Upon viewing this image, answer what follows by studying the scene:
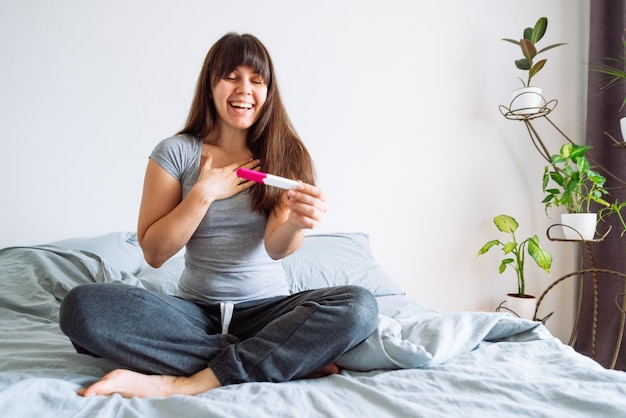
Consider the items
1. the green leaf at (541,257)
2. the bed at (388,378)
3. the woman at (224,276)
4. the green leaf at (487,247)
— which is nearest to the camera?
the bed at (388,378)

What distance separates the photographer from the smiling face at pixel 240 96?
0.99 m

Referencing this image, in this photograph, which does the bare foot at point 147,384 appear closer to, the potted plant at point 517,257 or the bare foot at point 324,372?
the bare foot at point 324,372

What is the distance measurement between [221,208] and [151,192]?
0.15m

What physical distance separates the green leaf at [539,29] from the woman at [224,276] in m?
1.21

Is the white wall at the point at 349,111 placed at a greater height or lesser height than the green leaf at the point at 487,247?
greater

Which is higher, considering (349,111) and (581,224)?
(349,111)

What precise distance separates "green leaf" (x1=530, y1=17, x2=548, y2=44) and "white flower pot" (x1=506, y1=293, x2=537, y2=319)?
101 centimetres

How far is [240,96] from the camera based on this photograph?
995mm

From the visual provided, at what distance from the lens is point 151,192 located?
956 millimetres

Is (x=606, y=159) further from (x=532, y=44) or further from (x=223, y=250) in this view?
→ (x=223, y=250)

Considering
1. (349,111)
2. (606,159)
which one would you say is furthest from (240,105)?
(606,159)

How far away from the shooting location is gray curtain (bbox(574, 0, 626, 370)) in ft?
5.90

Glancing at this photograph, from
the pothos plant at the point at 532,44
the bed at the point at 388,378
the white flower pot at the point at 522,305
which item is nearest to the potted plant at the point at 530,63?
the pothos plant at the point at 532,44

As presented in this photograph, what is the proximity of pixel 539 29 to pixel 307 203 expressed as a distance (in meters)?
1.41
